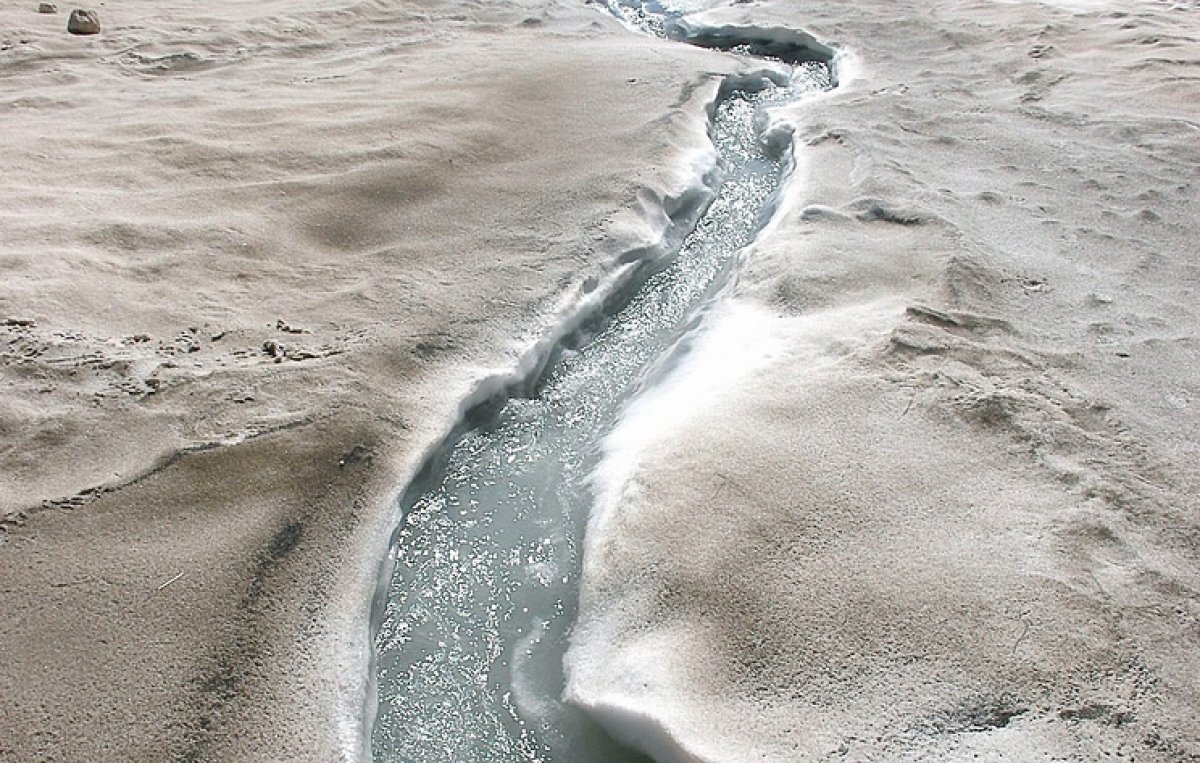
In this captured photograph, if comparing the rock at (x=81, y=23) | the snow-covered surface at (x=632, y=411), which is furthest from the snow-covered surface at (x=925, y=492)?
the rock at (x=81, y=23)

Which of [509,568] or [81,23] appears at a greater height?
[81,23]

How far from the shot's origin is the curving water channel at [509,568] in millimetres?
1820

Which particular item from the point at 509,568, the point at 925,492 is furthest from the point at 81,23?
the point at 925,492

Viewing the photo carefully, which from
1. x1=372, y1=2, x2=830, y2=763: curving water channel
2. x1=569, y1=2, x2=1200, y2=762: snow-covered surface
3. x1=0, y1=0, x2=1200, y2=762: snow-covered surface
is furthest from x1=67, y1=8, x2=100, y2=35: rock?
x1=569, y1=2, x2=1200, y2=762: snow-covered surface

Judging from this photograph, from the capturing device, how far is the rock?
451 cm

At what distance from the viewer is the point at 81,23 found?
14.8ft

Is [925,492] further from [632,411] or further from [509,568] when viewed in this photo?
[509,568]

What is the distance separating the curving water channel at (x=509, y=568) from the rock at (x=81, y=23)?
10.5 ft

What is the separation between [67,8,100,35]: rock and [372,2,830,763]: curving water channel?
10.5 feet

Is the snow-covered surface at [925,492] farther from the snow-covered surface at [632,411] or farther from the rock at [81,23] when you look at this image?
the rock at [81,23]

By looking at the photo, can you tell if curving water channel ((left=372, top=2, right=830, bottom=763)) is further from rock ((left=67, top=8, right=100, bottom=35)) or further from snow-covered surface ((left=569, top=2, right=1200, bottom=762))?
rock ((left=67, top=8, right=100, bottom=35))

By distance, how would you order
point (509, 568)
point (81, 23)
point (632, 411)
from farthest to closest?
point (81, 23), point (632, 411), point (509, 568)

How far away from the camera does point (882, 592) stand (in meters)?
1.96

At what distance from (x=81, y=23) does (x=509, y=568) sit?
3.92 metres
